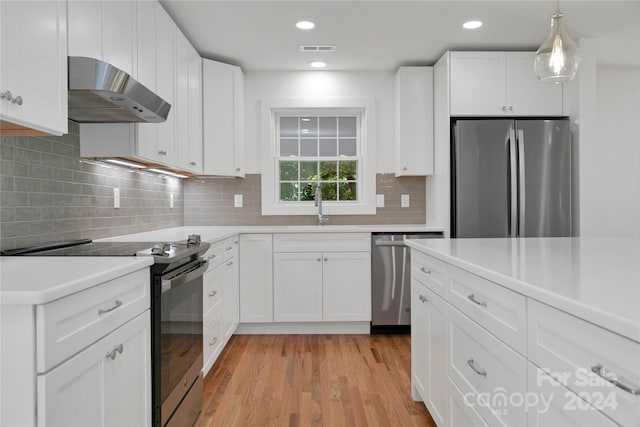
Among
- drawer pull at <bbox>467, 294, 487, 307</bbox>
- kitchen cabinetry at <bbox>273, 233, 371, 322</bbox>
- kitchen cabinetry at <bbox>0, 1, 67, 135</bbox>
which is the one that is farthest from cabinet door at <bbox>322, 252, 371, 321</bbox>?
kitchen cabinetry at <bbox>0, 1, 67, 135</bbox>

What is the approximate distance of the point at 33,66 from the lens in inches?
60.4

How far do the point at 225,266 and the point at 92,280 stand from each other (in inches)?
83.9

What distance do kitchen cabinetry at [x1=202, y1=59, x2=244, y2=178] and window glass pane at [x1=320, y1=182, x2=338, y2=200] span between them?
0.93 meters

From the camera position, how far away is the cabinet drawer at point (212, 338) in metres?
2.77

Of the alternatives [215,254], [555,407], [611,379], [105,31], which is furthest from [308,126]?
[611,379]

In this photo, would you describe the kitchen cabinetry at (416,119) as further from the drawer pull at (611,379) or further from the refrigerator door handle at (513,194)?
the drawer pull at (611,379)

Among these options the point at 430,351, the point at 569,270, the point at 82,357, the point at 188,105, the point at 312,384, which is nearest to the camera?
the point at 82,357

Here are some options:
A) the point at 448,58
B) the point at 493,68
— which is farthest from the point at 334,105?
the point at 493,68

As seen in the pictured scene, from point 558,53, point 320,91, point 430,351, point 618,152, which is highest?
point 320,91

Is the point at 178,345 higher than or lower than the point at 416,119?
lower

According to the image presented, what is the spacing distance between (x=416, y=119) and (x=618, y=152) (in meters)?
2.16

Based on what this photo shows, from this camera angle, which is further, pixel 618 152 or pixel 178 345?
pixel 618 152

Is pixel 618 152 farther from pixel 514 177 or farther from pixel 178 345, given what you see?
pixel 178 345

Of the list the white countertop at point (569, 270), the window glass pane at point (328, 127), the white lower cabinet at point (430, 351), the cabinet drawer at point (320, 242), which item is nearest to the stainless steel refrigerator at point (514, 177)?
the cabinet drawer at point (320, 242)
